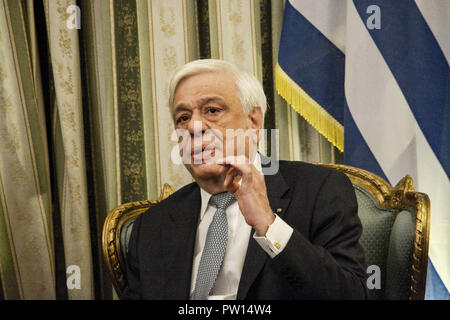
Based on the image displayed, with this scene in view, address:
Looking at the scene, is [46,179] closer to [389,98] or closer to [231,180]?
[231,180]

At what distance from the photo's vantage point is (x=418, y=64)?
1.94 meters

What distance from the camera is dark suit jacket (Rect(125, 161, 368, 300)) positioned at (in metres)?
1.06

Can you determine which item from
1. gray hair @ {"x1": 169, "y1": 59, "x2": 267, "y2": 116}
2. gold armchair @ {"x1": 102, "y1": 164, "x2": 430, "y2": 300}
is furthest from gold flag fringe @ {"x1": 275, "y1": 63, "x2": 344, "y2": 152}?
gray hair @ {"x1": 169, "y1": 59, "x2": 267, "y2": 116}

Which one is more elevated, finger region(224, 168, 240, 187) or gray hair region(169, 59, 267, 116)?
gray hair region(169, 59, 267, 116)

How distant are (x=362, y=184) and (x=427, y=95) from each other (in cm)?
64

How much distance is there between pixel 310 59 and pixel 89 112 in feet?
3.82

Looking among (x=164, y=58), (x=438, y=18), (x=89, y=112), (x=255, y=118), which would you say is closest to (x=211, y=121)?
(x=255, y=118)

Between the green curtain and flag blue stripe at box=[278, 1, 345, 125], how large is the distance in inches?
5.7

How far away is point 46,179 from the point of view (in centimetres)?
216

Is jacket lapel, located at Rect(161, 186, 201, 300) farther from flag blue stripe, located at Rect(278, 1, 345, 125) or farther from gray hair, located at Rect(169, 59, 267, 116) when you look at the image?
flag blue stripe, located at Rect(278, 1, 345, 125)

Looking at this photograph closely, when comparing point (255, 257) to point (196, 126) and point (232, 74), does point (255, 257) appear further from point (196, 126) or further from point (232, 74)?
point (232, 74)

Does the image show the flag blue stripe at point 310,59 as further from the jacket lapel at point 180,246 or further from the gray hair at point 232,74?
the jacket lapel at point 180,246

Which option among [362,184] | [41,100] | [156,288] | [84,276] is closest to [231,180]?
[156,288]

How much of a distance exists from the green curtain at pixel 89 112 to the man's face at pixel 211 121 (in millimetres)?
756
